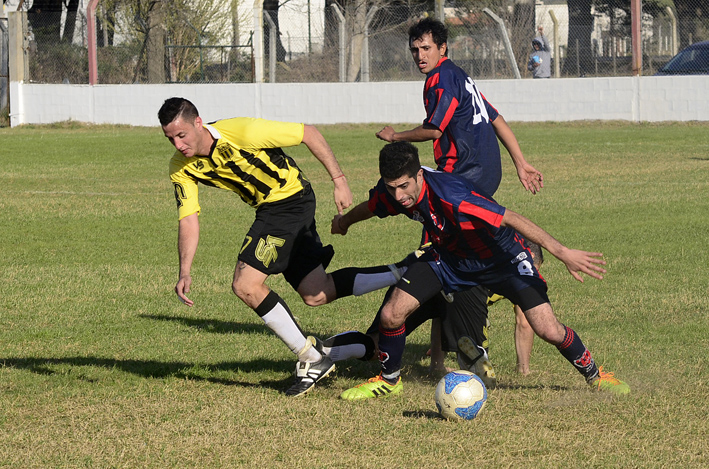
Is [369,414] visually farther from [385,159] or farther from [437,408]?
[385,159]

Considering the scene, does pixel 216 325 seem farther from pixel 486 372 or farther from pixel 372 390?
pixel 486 372

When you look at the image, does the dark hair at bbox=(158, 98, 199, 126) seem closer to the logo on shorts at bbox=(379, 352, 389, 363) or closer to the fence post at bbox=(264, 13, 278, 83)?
the logo on shorts at bbox=(379, 352, 389, 363)

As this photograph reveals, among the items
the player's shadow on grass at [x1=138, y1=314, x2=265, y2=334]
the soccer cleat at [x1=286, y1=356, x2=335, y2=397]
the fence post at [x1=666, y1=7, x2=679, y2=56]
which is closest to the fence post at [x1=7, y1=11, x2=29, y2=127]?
the fence post at [x1=666, y1=7, x2=679, y2=56]

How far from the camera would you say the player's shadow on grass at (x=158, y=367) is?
5793 millimetres

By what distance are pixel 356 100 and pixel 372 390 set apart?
20.4m

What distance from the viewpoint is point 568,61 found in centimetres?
2408

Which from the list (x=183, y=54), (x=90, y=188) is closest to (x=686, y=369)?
(x=90, y=188)

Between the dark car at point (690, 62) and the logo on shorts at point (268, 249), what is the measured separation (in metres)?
19.3

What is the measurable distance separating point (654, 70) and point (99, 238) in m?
16.7

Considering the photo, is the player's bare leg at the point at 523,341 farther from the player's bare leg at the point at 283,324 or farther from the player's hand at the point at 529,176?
the player's bare leg at the point at 283,324

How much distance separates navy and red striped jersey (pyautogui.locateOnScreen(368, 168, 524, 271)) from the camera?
4832 millimetres

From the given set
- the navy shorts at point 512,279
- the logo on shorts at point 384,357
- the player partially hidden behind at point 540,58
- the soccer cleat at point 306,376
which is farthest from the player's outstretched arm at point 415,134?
the player partially hidden behind at point 540,58

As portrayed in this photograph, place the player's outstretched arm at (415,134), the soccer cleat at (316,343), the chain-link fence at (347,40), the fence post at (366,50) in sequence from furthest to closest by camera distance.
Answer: the fence post at (366,50) < the chain-link fence at (347,40) < the player's outstretched arm at (415,134) < the soccer cleat at (316,343)

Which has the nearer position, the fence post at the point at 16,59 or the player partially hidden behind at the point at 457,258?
the player partially hidden behind at the point at 457,258
